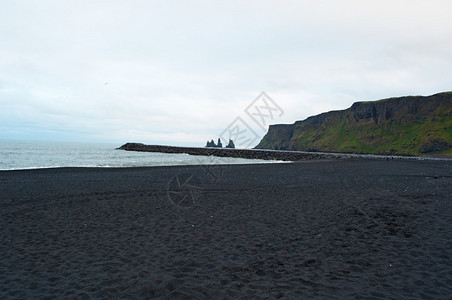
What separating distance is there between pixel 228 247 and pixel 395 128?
183361 mm

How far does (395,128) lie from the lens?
522 feet

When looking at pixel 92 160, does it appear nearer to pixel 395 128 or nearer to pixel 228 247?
pixel 228 247

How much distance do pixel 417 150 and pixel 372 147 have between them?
2755 centimetres

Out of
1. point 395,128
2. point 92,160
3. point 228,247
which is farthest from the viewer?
point 395,128

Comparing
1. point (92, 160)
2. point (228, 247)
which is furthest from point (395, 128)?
point (228, 247)

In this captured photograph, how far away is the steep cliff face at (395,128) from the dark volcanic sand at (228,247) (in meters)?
143

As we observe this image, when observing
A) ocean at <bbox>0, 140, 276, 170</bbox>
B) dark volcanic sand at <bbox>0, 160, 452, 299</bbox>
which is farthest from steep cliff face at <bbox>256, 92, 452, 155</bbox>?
dark volcanic sand at <bbox>0, 160, 452, 299</bbox>

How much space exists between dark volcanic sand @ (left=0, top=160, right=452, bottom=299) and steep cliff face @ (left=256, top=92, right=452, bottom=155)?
143252 millimetres

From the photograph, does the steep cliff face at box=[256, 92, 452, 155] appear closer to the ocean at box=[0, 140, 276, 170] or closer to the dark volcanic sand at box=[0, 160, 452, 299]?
the ocean at box=[0, 140, 276, 170]

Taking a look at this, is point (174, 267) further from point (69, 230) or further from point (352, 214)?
point (352, 214)

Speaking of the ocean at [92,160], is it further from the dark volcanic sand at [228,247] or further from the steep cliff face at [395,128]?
the steep cliff face at [395,128]

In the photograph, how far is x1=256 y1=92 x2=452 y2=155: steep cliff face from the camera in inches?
5245

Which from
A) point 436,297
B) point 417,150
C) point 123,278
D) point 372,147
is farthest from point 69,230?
point 372,147

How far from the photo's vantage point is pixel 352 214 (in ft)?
45.3
